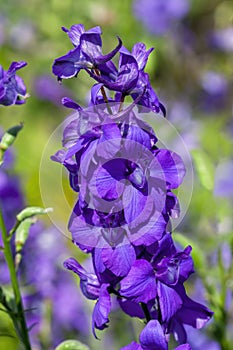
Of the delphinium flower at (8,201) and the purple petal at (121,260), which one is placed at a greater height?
the delphinium flower at (8,201)

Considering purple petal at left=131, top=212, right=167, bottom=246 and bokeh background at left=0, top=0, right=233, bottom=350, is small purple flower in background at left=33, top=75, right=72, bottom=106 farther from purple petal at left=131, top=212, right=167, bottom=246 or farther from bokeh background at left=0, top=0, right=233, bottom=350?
purple petal at left=131, top=212, right=167, bottom=246

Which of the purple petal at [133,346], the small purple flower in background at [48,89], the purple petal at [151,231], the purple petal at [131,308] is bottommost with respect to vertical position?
the purple petal at [133,346]

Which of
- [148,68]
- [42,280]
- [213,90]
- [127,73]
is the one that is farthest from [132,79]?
[213,90]

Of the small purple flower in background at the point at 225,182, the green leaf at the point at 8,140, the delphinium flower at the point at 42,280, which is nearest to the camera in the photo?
the green leaf at the point at 8,140

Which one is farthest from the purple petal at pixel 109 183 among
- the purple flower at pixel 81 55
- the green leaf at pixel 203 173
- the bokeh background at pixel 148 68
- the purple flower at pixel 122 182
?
the bokeh background at pixel 148 68

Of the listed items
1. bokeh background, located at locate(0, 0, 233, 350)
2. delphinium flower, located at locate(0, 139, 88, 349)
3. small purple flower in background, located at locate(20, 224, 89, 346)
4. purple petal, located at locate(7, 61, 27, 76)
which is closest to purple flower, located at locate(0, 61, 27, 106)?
purple petal, located at locate(7, 61, 27, 76)

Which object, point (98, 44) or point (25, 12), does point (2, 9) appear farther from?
point (98, 44)

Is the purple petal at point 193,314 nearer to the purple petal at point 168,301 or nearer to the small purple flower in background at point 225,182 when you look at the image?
the purple petal at point 168,301
